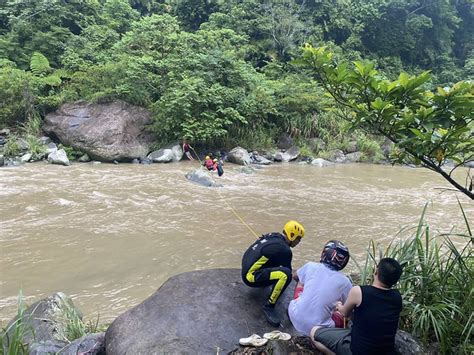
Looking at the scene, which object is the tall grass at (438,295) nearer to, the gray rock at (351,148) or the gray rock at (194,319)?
the gray rock at (194,319)

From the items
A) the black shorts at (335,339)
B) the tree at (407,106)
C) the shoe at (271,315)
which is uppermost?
the tree at (407,106)

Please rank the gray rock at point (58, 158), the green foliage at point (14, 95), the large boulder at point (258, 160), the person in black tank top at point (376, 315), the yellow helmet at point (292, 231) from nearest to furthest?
the person in black tank top at point (376, 315) → the yellow helmet at point (292, 231) → the gray rock at point (58, 158) → the green foliage at point (14, 95) → the large boulder at point (258, 160)

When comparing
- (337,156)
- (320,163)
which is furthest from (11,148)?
(337,156)

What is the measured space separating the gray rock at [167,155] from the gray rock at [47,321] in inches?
431

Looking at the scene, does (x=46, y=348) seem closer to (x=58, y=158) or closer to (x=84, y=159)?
(x=58, y=158)

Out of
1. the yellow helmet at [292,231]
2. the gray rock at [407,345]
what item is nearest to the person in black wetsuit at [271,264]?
the yellow helmet at [292,231]

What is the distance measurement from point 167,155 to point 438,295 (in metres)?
12.6

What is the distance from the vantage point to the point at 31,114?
15.4 m

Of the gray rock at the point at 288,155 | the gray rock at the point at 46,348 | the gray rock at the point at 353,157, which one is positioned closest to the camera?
the gray rock at the point at 46,348

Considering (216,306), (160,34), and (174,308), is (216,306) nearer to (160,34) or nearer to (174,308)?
(174,308)

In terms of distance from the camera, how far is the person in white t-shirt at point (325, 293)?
2.93 m

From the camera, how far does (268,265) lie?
340cm

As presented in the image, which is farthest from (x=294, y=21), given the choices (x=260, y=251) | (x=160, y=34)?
(x=260, y=251)

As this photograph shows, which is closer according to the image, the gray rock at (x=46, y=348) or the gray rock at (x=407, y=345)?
the gray rock at (x=407, y=345)
